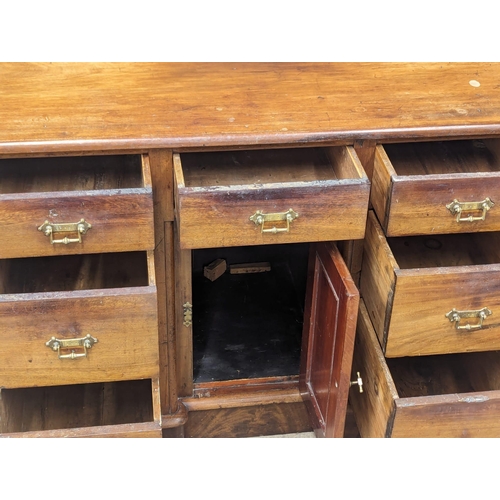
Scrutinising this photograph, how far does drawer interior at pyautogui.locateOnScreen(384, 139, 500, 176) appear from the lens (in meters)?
2.00

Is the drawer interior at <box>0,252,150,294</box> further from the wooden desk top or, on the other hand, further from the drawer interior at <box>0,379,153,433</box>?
the wooden desk top

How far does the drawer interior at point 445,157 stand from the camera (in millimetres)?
1999

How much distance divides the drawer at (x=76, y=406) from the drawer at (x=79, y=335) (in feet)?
0.63

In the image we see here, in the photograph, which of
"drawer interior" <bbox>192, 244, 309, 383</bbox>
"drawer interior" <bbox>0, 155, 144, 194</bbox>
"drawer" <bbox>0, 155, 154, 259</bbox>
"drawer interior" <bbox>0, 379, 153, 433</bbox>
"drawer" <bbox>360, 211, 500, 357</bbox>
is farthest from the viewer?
"drawer interior" <bbox>192, 244, 309, 383</bbox>

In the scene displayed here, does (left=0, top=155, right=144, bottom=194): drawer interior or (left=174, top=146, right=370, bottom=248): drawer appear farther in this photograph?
(left=0, top=155, right=144, bottom=194): drawer interior

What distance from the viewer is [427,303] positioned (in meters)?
1.79

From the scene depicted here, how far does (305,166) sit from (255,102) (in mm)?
185

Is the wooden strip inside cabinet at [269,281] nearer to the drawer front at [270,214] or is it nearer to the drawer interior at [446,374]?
the drawer front at [270,214]

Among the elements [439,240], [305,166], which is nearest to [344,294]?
[305,166]

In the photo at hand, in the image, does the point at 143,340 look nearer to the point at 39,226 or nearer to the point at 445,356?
the point at 39,226

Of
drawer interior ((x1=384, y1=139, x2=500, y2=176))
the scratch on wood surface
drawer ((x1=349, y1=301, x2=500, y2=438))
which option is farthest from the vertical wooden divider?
the scratch on wood surface

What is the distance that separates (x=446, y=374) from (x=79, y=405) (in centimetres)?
87

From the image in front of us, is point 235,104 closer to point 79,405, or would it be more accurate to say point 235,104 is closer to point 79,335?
point 79,335

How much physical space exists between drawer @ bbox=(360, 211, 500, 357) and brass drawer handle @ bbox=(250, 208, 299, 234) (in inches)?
8.7
